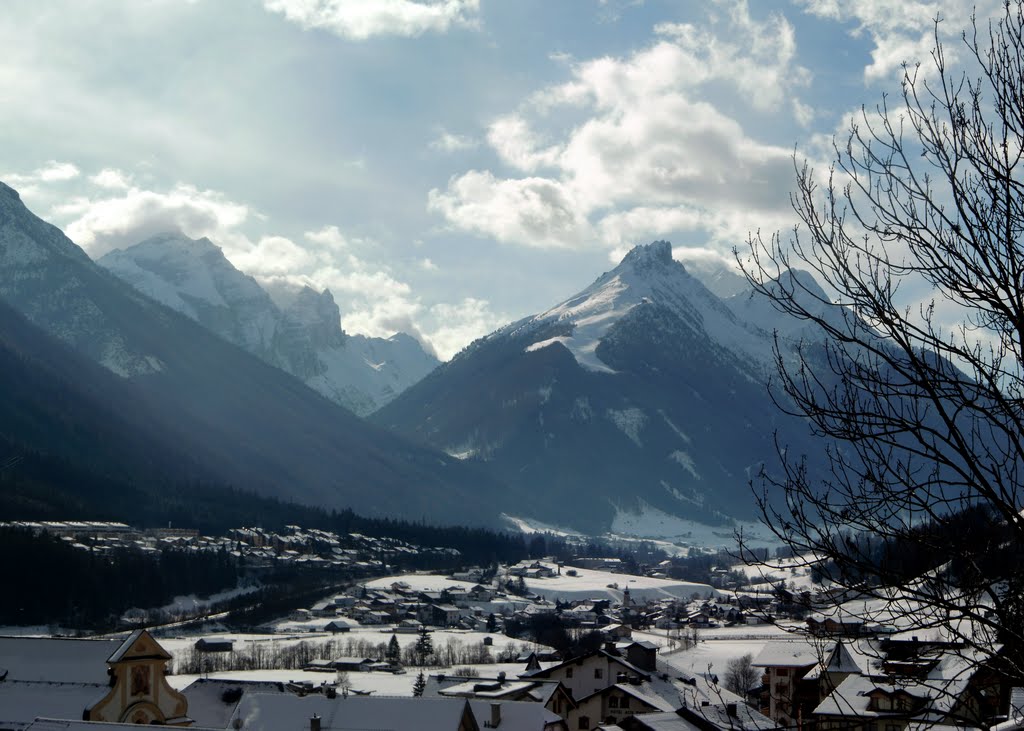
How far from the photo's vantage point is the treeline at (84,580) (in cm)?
12281

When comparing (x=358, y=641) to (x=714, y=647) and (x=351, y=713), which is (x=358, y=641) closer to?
(x=714, y=647)

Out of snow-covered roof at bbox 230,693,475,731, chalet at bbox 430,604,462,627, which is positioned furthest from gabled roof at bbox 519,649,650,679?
chalet at bbox 430,604,462,627

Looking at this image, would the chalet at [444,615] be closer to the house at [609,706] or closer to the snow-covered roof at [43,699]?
the house at [609,706]

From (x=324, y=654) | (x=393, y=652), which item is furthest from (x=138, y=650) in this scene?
(x=393, y=652)

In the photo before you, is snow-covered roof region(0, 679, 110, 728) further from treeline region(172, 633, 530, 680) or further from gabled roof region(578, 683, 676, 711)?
treeline region(172, 633, 530, 680)

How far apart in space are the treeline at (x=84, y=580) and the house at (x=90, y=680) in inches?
3304

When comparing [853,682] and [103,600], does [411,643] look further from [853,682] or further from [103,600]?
[853,682]

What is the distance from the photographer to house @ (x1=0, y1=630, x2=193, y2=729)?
37438 mm

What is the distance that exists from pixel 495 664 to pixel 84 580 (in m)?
61.8

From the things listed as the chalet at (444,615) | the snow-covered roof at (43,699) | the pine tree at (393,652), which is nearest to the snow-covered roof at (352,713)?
the snow-covered roof at (43,699)

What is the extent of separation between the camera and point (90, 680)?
39.3 meters

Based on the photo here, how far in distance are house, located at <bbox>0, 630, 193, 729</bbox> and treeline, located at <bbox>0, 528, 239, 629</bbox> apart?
83.9 meters

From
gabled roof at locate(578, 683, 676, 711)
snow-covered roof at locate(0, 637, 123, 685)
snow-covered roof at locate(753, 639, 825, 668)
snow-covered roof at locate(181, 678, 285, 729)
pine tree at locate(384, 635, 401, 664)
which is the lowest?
pine tree at locate(384, 635, 401, 664)

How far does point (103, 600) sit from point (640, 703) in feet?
277
